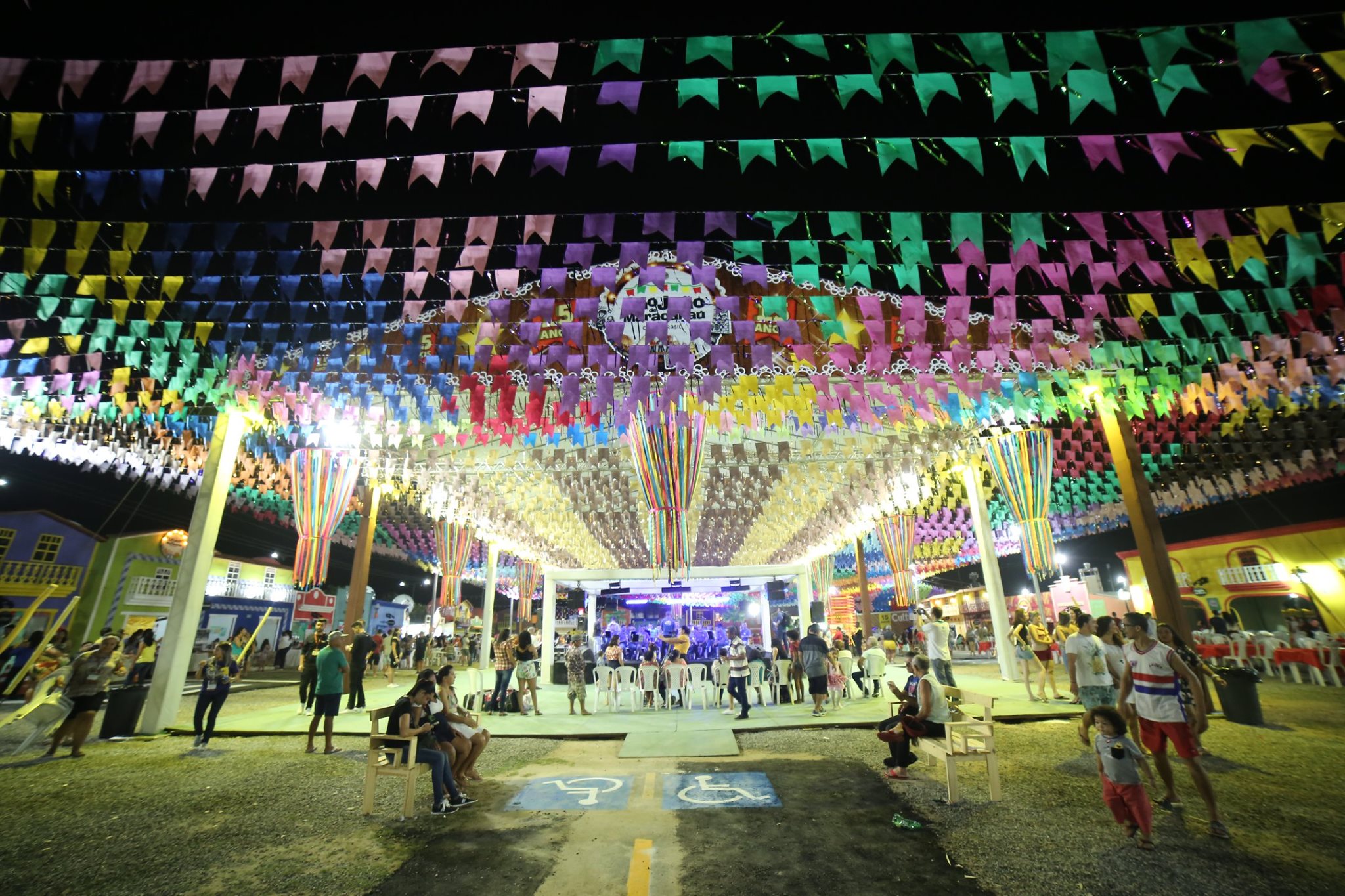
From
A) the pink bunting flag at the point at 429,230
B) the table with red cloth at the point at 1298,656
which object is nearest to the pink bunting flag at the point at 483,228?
the pink bunting flag at the point at 429,230

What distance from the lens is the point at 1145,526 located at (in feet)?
25.4

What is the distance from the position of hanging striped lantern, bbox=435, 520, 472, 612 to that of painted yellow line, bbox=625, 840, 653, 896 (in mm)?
15823

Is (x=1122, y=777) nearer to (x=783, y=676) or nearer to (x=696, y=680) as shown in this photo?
(x=783, y=676)

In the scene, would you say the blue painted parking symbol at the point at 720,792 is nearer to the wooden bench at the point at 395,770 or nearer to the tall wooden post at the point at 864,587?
the wooden bench at the point at 395,770

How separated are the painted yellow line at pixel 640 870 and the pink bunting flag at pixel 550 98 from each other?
4.90 meters

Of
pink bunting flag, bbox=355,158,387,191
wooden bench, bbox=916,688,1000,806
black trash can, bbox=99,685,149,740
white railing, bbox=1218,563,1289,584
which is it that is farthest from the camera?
white railing, bbox=1218,563,1289,584

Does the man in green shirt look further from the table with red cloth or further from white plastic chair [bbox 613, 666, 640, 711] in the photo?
the table with red cloth

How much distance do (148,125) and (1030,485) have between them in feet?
45.0

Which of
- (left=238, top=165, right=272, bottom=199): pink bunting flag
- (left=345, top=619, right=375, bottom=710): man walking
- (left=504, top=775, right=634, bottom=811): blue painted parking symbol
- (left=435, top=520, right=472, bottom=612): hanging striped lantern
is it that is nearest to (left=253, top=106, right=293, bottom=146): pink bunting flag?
(left=238, top=165, right=272, bottom=199): pink bunting flag

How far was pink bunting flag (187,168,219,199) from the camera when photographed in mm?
4398

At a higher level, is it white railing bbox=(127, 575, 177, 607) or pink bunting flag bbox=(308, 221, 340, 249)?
pink bunting flag bbox=(308, 221, 340, 249)

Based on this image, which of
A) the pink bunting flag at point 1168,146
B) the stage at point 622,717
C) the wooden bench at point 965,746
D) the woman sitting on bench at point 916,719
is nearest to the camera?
the pink bunting flag at point 1168,146

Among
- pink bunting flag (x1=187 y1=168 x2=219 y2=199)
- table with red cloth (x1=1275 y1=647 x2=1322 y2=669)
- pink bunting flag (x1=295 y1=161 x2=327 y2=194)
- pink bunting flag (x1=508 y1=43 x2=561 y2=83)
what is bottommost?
table with red cloth (x1=1275 y1=647 x2=1322 y2=669)

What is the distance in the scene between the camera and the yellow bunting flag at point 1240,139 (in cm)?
382
